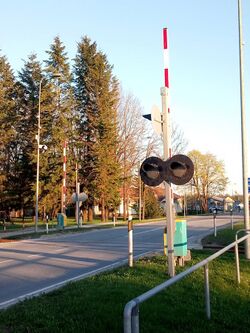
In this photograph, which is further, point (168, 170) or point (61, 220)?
point (61, 220)

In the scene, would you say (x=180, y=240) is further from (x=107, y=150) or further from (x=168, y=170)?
(x=107, y=150)

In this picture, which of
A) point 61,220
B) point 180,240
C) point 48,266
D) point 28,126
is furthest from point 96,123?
point 180,240

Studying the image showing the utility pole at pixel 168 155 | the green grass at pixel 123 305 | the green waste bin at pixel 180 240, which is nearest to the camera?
the green grass at pixel 123 305

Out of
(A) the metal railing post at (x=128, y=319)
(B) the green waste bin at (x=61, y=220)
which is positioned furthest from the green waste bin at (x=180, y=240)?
(B) the green waste bin at (x=61, y=220)

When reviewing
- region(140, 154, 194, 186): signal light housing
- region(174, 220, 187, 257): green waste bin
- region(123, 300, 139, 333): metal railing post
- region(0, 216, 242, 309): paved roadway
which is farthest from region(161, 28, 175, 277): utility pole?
region(123, 300, 139, 333): metal railing post

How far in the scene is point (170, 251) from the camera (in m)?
9.05

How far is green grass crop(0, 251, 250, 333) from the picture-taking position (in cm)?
583

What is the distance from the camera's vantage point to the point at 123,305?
6.79 meters

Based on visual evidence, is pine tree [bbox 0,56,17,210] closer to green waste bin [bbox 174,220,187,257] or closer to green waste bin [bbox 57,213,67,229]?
green waste bin [bbox 57,213,67,229]

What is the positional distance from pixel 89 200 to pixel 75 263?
130ft

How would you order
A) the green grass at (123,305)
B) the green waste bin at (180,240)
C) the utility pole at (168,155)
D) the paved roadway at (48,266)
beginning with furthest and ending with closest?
the green waste bin at (180,240) → the paved roadway at (48,266) → the utility pole at (168,155) → the green grass at (123,305)

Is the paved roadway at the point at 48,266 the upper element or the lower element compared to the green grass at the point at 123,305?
lower

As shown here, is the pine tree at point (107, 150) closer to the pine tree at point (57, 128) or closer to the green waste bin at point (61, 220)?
the pine tree at point (57, 128)

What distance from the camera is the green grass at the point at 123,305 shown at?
19.1ft
